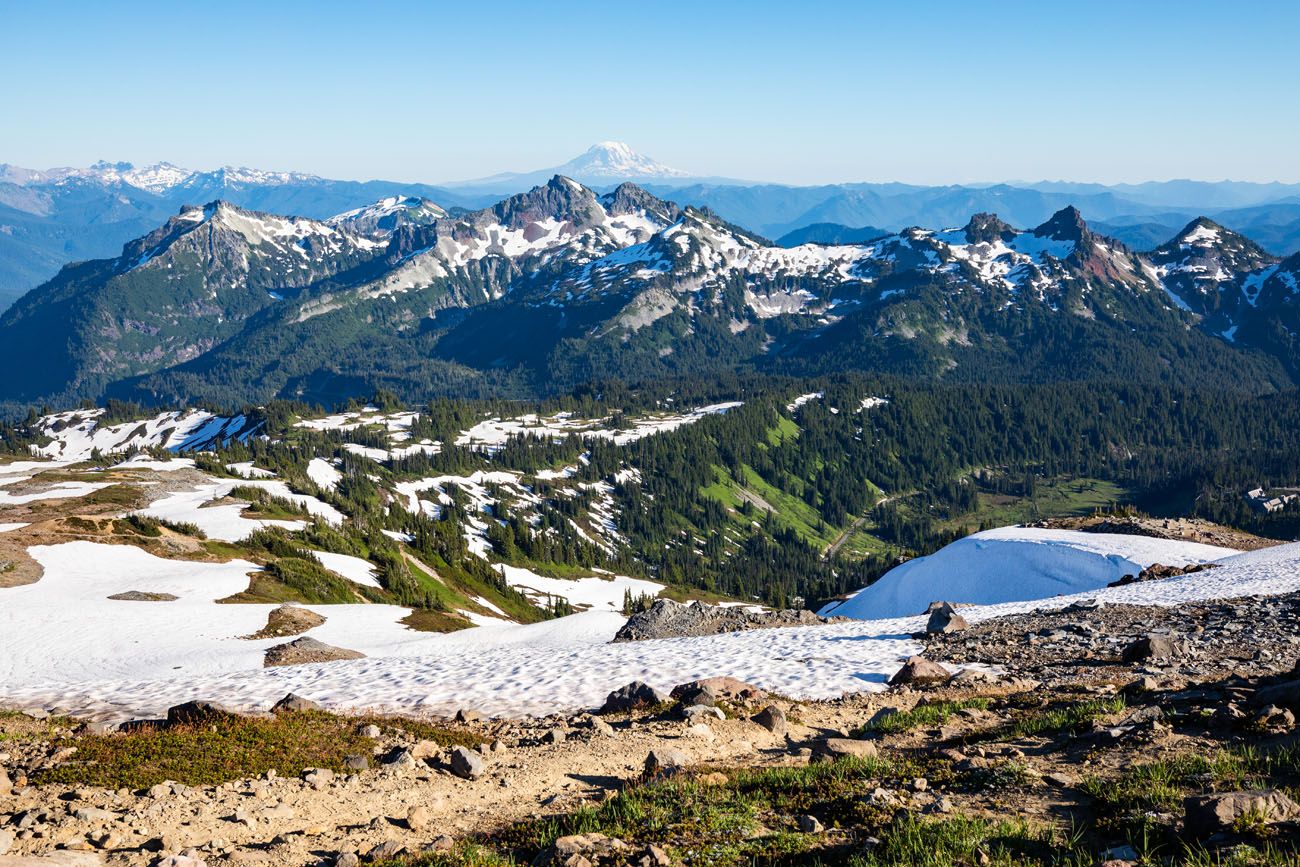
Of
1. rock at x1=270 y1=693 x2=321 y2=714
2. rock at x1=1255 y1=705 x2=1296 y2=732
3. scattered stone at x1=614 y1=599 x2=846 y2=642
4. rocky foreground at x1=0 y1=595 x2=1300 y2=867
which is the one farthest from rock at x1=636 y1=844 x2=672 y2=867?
scattered stone at x1=614 y1=599 x2=846 y2=642

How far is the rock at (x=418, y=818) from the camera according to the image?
586 inches

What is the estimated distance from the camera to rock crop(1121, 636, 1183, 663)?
27453 millimetres

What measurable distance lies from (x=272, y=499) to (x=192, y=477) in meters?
19.3

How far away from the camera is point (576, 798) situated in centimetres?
1655

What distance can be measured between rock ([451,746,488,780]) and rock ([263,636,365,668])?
22.1m

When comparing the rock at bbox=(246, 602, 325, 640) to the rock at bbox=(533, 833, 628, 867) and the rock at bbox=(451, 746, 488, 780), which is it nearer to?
the rock at bbox=(451, 746, 488, 780)

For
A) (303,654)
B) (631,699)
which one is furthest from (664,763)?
(303,654)

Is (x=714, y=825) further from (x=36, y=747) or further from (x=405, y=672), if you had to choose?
(x=405, y=672)

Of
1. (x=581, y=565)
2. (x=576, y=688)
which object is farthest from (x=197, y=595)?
(x=581, y=565)

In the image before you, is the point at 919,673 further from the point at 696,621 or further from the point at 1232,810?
the point at 696,621

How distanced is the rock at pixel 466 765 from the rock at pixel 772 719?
7704mm

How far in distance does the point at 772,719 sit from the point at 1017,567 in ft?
241

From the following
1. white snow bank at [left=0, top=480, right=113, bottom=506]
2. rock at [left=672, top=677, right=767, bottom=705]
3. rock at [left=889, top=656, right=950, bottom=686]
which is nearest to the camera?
rock at [left=672, top=677, right=767, bottom=705]

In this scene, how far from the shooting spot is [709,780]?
16.5 metres
